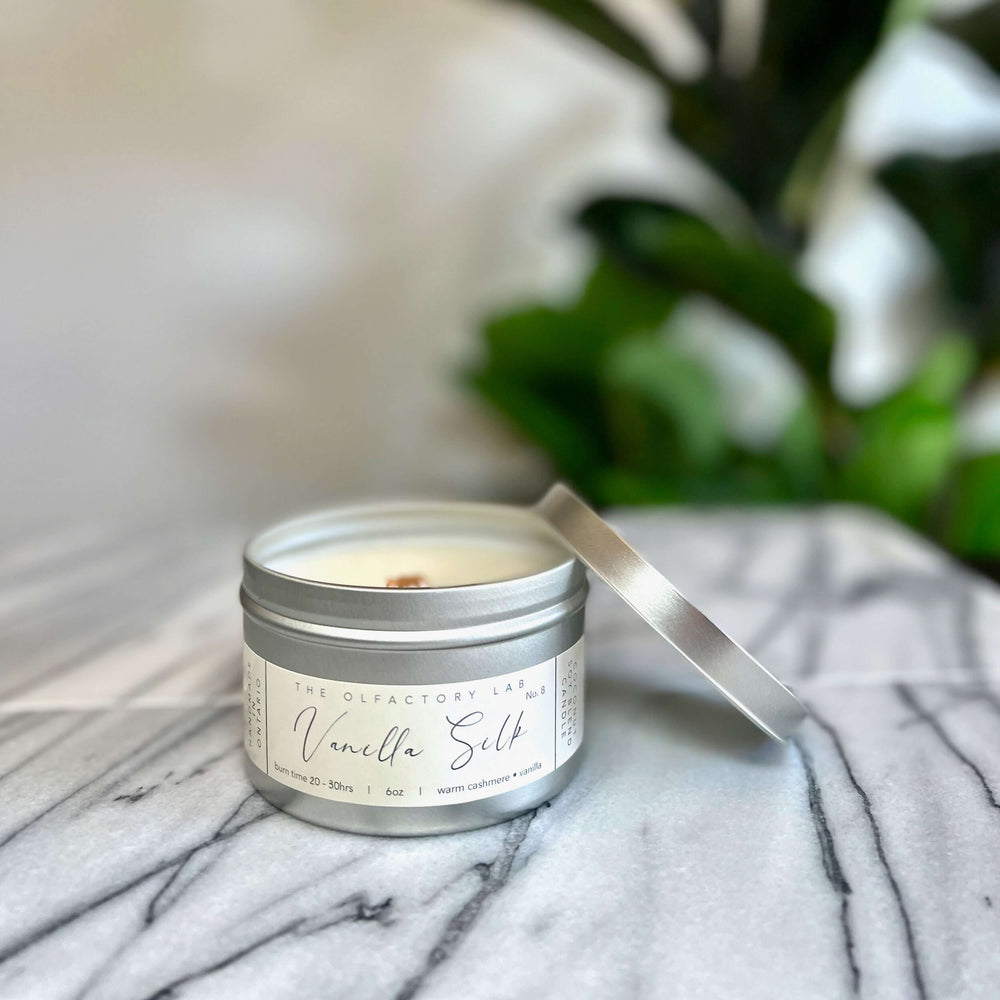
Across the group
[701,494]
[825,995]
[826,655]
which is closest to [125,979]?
[825,995]

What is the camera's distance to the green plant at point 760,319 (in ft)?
2.99

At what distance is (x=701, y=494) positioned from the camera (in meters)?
1.03

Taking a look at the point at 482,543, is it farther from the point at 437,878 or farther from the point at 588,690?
the point at 437,878

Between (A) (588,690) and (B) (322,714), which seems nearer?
(B) (322,714)

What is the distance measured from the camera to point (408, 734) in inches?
15.0

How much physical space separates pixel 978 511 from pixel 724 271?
0.33 meters

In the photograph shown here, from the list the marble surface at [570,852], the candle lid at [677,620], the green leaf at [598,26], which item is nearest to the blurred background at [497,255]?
the green leaf at [598,26]

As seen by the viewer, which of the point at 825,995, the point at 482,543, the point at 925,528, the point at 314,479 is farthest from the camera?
the point at 314,479

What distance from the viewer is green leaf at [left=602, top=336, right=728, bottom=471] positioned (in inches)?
36.9

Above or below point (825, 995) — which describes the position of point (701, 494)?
below

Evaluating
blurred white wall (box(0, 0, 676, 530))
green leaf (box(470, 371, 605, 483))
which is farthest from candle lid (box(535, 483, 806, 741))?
blurred white wall (box(0, 0, 676, 530))

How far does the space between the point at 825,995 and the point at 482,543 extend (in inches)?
11.4

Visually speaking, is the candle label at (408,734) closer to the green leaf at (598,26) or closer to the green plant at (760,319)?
the green plant at (760,319)

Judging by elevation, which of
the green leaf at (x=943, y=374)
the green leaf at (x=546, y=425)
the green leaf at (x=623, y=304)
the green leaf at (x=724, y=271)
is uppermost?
the green leaf at (x=724, y=271)
